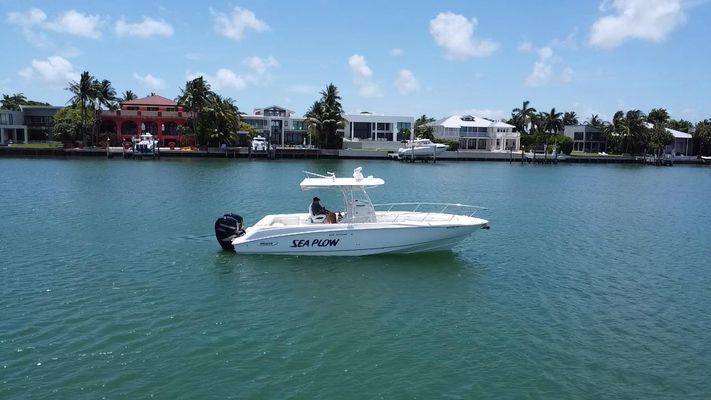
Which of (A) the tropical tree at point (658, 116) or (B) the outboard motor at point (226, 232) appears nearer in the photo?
(B) the outboard motor at point (226, 232)

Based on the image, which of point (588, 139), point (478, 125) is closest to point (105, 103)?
point (478, 125)

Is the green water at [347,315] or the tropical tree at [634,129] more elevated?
the tropical tree at [634,129]

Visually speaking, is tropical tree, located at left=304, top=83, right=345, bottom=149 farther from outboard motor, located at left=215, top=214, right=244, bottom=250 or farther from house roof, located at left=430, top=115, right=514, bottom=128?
outboard motor, located at left=215, top=214, right=244, bottom=250

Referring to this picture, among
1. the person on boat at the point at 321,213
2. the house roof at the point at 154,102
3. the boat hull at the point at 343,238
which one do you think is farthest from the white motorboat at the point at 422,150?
the person on boat at the point at 321,213

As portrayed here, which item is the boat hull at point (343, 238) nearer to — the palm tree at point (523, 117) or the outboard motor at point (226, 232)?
the outboard motor at point (226, 232)

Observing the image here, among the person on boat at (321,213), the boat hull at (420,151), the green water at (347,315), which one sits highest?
the boat hull at (420,151)

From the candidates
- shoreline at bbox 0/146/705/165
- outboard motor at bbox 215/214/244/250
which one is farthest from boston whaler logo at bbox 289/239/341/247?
shoreline at bbox 0/146/705/165

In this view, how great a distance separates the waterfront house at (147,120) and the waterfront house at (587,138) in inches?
3423

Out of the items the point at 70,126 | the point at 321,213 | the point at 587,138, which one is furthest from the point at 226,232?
the point at 587,138

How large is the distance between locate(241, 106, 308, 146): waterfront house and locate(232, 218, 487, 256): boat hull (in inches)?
3791

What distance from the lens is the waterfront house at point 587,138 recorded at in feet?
417

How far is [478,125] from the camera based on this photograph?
384 ft

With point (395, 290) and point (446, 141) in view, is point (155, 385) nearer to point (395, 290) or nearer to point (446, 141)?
point (395, 290)

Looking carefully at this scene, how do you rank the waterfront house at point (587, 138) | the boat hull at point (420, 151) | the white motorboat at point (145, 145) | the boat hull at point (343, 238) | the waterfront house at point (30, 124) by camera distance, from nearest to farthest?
the boat hull at point (343, 238) < the white motorboat at point (145, 145) < the boat hull at point (420, 151) < the waterfront house at point (30, 124) < the waterfront house at point (587, 138)
